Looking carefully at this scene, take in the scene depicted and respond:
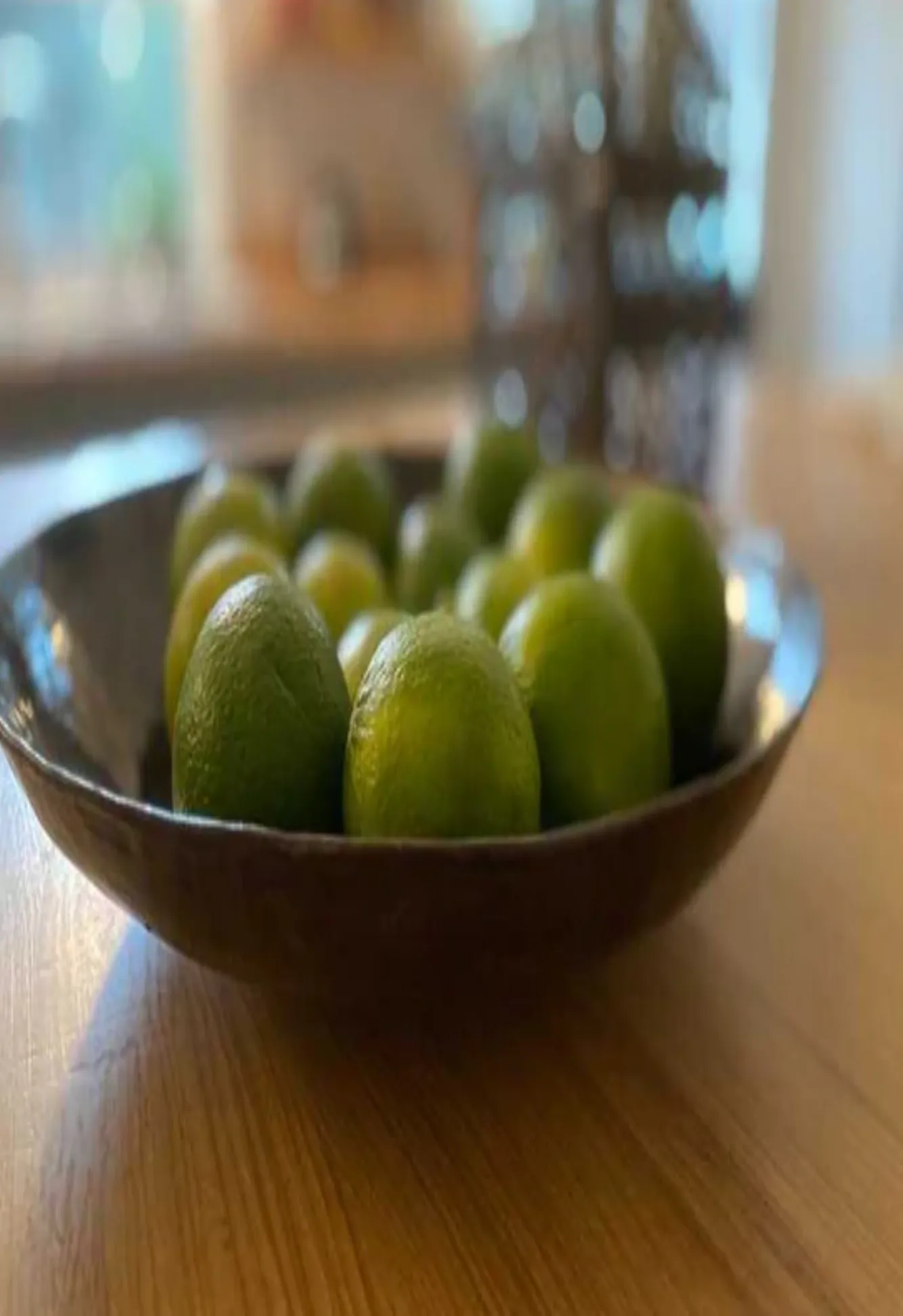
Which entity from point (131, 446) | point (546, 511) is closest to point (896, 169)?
point (131, 446)

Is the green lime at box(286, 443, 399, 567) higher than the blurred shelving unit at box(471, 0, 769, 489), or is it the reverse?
the blurred shelving unit at box(471, 0, 769, 489)

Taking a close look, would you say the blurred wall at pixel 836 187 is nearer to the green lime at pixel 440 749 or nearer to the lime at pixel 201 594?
the lime at pixel 201 594

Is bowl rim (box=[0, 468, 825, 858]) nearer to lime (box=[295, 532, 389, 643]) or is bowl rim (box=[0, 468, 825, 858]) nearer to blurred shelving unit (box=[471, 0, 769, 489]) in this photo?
lime (box=[295, 532, 389, 643])

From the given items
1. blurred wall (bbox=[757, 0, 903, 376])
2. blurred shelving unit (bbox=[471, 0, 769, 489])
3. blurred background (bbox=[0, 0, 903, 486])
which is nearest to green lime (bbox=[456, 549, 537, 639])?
blurred shelving unit (bbox=[471, 0, 769, 489])

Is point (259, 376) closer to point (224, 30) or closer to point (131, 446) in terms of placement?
point (224, 30)

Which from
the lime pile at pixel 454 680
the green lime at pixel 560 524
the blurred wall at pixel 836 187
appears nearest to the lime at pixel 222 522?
the lime pile at pixel 454 680
